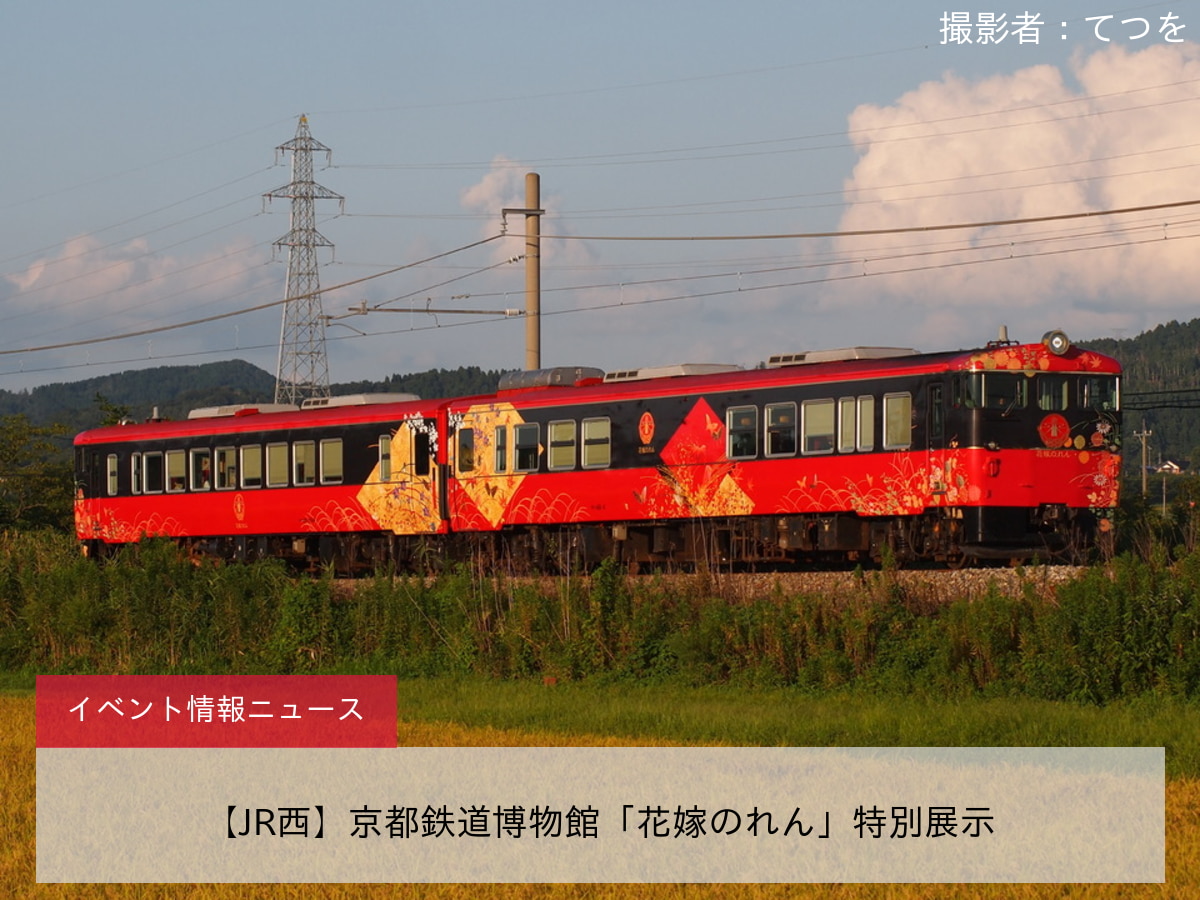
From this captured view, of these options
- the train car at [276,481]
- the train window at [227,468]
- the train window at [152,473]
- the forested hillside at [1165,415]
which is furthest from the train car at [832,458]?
the forested hillside at [1165,415]

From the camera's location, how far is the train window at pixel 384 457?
109ft

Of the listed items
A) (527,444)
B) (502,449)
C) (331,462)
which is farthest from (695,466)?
(331,462)

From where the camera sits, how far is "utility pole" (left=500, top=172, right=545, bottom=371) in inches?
1309

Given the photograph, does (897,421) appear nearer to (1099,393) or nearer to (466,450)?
(1099,393)

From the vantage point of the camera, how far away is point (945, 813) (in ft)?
37.4

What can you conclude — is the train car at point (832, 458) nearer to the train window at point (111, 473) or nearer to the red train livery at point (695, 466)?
the red train livery at point (695, 466)

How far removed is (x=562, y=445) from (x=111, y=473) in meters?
13.9

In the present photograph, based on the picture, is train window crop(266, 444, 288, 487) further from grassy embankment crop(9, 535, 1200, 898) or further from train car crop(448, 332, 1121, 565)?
grassy embankment crop(9, 535, 1200, 898)

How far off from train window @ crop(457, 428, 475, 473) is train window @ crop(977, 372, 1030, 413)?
10.2m

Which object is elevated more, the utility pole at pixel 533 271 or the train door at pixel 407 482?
the utility pole at pixel 533 271

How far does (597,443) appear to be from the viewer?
29.7 m

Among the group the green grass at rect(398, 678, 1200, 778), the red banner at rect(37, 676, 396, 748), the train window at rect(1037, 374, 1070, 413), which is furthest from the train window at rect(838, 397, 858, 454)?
the red banner at rect(37, 676, 396, 748)

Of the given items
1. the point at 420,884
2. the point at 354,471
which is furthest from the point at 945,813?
the point at 354,471

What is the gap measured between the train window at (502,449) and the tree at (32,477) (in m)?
23.7
